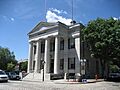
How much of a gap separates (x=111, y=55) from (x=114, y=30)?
385cm

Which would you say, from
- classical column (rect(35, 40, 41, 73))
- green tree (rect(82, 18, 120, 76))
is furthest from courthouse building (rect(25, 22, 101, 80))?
green tree (rect(82, 18, 120, 76))

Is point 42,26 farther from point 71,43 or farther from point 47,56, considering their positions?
point 71,43

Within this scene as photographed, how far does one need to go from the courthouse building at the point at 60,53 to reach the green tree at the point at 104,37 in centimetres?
536

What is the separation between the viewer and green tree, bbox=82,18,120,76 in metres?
29.8

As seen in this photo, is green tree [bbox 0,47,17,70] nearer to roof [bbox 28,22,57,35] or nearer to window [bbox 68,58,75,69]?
roof [bbox 28,22,57,35]

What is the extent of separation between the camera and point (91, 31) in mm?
32438

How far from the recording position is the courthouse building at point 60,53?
1486 inches

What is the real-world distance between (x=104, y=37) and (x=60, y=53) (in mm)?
12276

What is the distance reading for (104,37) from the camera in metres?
30.4

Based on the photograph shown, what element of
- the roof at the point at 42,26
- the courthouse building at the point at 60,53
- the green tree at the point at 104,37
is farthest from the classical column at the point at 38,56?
the green tree at the point at 104,37

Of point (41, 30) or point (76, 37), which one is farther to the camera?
point (41, 30)

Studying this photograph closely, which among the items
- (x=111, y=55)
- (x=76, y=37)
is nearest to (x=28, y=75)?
(x=76, y=37)

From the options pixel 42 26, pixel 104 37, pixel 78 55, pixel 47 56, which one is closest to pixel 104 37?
pixel 104 37

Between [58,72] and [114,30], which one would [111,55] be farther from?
[58,72]
